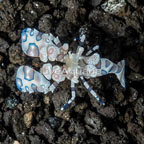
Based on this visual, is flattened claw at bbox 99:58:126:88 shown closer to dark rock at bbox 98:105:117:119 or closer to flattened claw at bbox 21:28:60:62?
dark rock at bbox 98:105:117:119

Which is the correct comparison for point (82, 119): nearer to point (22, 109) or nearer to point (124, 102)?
point (124, 102)

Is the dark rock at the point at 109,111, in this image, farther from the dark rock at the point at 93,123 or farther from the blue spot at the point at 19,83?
the blue spot at the point at 19,83

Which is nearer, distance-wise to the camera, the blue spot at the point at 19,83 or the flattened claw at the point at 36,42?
the flattened claw at the point at 36,42

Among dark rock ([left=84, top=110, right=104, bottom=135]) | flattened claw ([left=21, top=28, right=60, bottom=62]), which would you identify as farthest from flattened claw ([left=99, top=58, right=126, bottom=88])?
flattened claw ([left=21, top=28, right=60, bottom=62])

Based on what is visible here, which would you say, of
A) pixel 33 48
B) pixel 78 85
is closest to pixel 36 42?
pixel 33 48

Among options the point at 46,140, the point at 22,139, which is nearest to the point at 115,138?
the point at 46,140

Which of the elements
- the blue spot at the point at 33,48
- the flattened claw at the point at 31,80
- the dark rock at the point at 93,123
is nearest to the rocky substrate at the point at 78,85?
the dark rock at the point at 93,123
